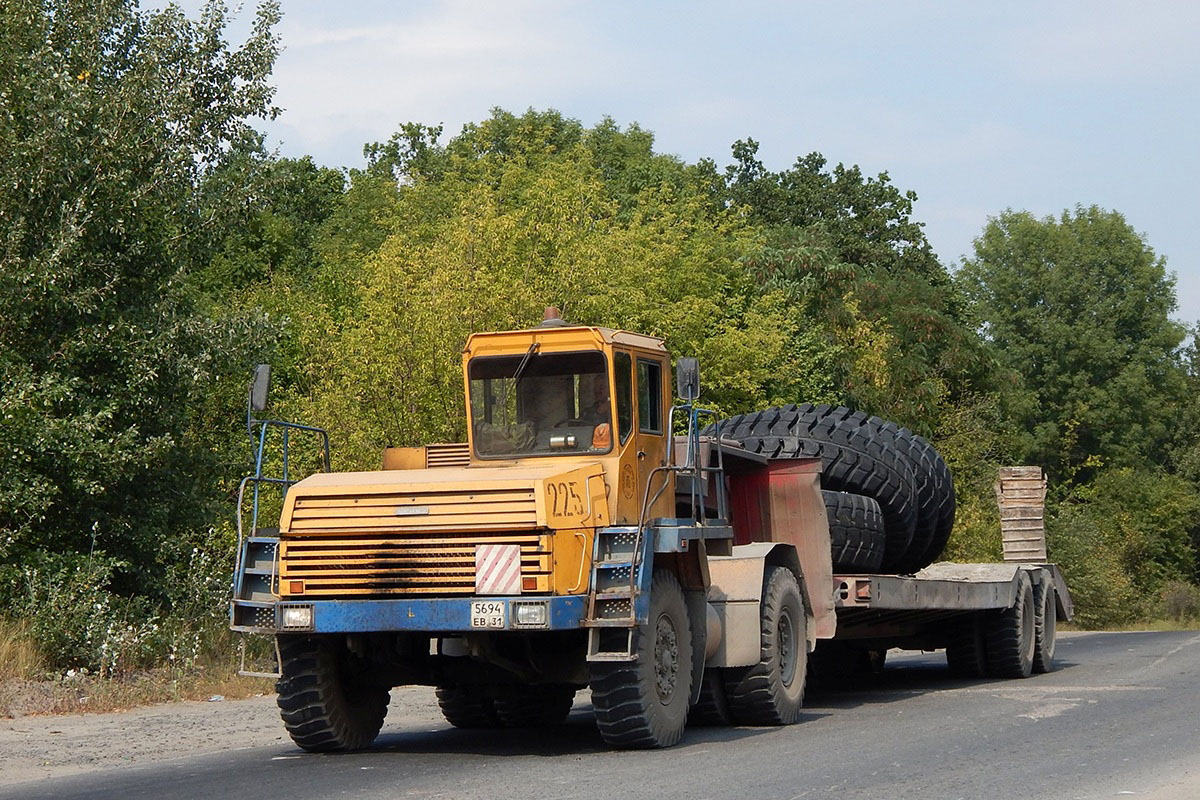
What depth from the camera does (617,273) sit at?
3578cm

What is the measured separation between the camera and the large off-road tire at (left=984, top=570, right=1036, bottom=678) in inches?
740

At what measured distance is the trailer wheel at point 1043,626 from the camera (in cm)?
1969

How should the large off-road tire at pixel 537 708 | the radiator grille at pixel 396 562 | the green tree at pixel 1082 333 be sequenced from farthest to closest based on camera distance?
the green tree at pixel 1082 333
the large off-road tire at pixel 537 708
the radiator grille at pixel 396 562

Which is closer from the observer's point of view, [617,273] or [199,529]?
[199,529]

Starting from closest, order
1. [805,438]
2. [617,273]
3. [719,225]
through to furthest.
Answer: [805,438] → [617,273] → [719,225]

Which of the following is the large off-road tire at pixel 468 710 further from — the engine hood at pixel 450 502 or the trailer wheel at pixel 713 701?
the engine hood at pixel 450 502

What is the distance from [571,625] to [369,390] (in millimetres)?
18155

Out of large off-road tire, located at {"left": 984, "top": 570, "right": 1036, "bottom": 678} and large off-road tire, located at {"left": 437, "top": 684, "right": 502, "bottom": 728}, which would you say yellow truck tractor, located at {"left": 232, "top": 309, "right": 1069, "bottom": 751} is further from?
large off-road tire, located at {"left": 984, "top": 570, "right": 1036, "bottom": 678}

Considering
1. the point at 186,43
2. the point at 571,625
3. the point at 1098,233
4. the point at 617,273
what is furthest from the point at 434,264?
the point at 1098,233

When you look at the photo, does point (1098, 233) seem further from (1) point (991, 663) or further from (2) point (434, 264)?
(1) point (991, 663)

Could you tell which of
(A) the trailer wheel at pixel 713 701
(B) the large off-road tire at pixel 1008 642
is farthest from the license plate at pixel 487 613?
(B) the large off-road tire at pixel 1008 642

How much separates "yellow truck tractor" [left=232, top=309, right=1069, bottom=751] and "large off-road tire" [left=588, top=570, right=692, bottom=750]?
0.02 meters

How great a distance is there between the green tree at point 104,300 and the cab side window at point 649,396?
766 centimetres

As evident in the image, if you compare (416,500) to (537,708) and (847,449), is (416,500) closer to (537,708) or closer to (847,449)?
(537,708)
